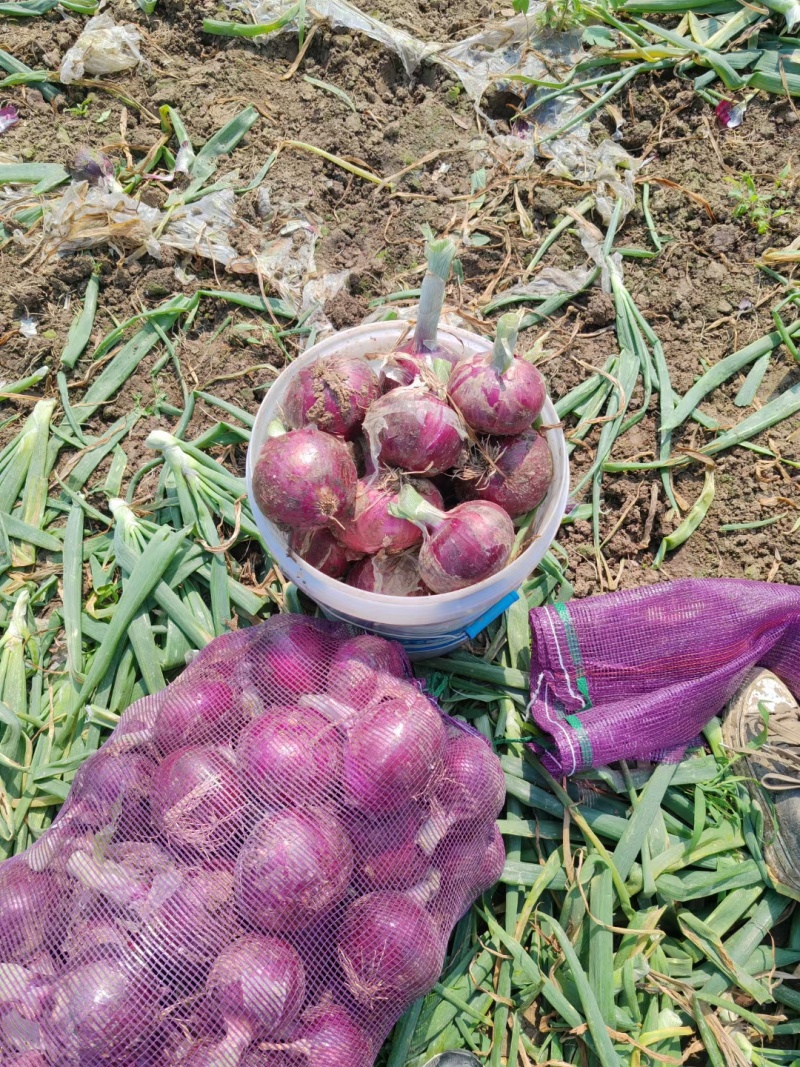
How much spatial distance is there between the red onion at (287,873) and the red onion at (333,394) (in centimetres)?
73

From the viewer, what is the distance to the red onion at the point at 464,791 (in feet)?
4.21

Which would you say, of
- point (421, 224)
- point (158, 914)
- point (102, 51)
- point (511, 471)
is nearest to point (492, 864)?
point (158, 914)

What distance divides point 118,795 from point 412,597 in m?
0.62

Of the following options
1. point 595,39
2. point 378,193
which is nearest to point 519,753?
point 378,193

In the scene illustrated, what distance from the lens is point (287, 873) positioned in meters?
1.10

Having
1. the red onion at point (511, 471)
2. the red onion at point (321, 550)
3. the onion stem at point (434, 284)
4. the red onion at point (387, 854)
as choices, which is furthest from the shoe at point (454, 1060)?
the onion stem at point (434, 284)

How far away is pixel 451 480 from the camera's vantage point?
1538 millimetres

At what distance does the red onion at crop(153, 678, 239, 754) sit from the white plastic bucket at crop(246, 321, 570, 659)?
0.26m

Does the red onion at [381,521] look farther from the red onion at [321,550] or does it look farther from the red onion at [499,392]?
the red onion at [499,392]

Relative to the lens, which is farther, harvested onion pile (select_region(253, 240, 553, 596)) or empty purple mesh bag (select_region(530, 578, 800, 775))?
empty purple mesh bag (select_region(530, 578, 800, 775))

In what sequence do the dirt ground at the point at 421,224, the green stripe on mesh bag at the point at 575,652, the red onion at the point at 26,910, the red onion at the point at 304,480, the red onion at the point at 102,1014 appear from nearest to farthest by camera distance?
the red onion at the point at 102,1014 < the red onion at the point at 26,910 < the red onion at the point at 304,480 < the green stripe on mesh bag at the point at 575,652 < the dirt ground at the point at 421,224

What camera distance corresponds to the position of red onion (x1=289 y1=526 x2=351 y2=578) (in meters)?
1.42

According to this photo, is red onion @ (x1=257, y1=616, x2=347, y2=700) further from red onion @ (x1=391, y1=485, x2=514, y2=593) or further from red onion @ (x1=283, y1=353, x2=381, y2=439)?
red onion @ (x1=283, y1=353, x2=381, y2=439)

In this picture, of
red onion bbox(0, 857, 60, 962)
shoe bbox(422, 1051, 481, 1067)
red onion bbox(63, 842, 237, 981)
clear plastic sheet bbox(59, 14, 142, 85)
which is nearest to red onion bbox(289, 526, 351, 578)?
red onion bbox(63, 842, 237, 981)
